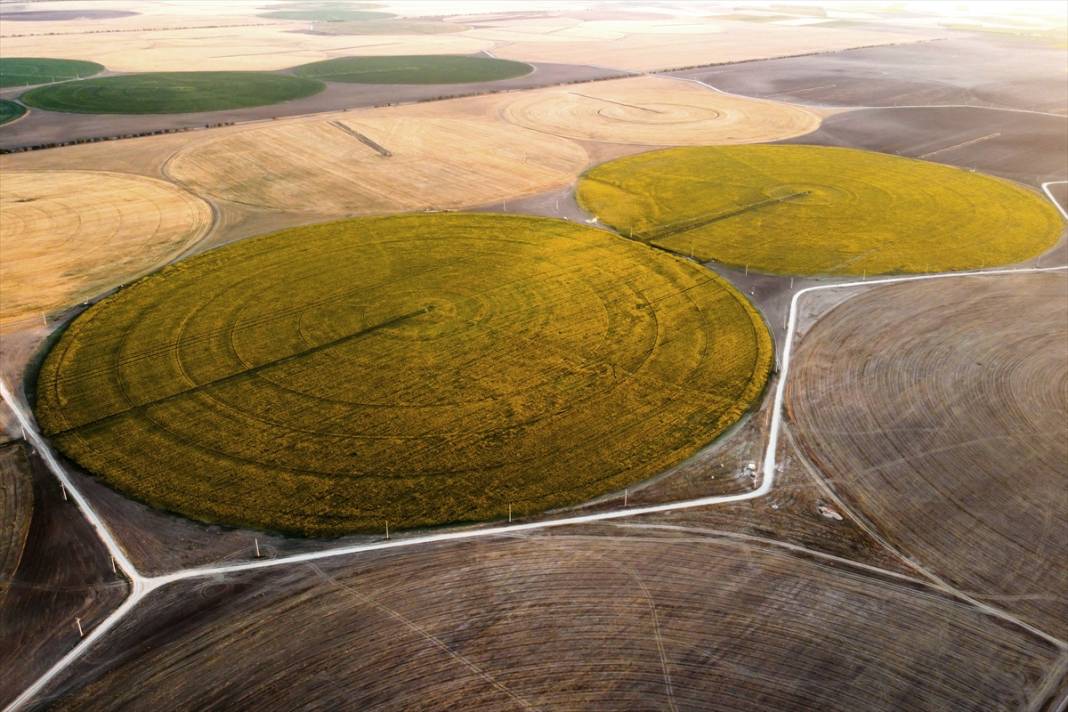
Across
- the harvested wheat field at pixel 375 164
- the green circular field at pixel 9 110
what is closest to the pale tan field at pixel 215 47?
the green circular field at pixel 9 110

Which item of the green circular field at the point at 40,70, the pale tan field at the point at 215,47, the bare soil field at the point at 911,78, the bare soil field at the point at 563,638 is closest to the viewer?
the bare soil field at the point at 563,638

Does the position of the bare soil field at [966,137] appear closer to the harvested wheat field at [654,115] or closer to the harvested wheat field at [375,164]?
the harvested wheat field at [654,115]

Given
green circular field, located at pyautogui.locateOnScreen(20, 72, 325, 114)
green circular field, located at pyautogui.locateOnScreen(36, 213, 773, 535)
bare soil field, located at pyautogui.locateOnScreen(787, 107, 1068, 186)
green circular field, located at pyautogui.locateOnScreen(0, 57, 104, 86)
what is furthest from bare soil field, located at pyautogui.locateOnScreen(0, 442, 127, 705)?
green circular field, located at pyautogui.locateOnScreen(0, 57, 104, 86)

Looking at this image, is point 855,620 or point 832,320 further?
point 832,320

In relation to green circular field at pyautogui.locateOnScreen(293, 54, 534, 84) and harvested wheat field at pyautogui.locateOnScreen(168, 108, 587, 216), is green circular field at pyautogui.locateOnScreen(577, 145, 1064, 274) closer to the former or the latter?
harvested wheat field at pyautogui.locateOnScreen(168, 108, 587, 216)

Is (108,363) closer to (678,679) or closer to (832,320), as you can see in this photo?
(678,679)

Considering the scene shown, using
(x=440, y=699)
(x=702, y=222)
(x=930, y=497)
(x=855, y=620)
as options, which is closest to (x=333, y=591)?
(x=440, y=699)

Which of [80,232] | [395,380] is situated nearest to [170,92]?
[80,232]
